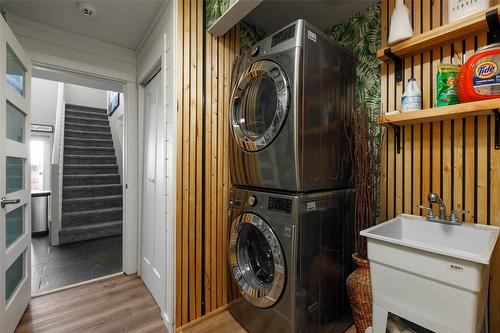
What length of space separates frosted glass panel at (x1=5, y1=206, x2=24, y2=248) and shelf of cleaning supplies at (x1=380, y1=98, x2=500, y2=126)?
8.94ft

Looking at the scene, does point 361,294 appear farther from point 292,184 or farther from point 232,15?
point 232,15

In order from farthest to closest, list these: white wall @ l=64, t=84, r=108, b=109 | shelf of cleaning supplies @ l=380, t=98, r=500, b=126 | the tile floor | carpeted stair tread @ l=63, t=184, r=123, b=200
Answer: white wall @ l=64, t=84, r=108, b=109
carpeted stair tread @ l=63, t=184, r=123, b=200
the tile floor
shelf of cleaning supplies @ l=380, t=98, r=500, b=126

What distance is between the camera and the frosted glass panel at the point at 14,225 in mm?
1644

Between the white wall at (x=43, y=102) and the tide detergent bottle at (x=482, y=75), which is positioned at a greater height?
the white wall at (x=43, y=102)

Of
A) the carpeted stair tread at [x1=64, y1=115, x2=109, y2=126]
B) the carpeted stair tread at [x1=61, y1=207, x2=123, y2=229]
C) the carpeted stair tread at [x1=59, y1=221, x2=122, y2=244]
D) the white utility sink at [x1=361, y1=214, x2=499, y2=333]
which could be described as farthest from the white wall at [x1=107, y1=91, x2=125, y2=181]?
the white utility sink at [x1=361, y1=214, x2=499, y2=333]

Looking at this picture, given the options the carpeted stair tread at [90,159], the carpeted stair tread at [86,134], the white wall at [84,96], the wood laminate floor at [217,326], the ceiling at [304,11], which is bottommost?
the wood laminate floor at [217,326]

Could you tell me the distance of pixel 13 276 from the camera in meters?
1.72


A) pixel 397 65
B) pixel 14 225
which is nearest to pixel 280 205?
pixel 397 65

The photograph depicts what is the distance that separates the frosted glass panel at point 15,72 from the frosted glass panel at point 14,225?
946 mm

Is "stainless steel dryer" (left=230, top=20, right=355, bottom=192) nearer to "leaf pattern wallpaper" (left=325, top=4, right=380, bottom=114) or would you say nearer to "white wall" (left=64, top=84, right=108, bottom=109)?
"leaf pattern wallpaper" (left=325, top=4, right=380, bottom=114)

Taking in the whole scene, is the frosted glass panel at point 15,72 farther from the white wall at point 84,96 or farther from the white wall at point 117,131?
the white wall at point 84,96

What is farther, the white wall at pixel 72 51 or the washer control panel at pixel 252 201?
the white wall at pixel 72 51

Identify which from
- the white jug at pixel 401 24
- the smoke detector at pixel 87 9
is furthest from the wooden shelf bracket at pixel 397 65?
the smoke detector at pixel 87 9

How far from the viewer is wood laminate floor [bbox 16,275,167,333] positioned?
1.70 meters
